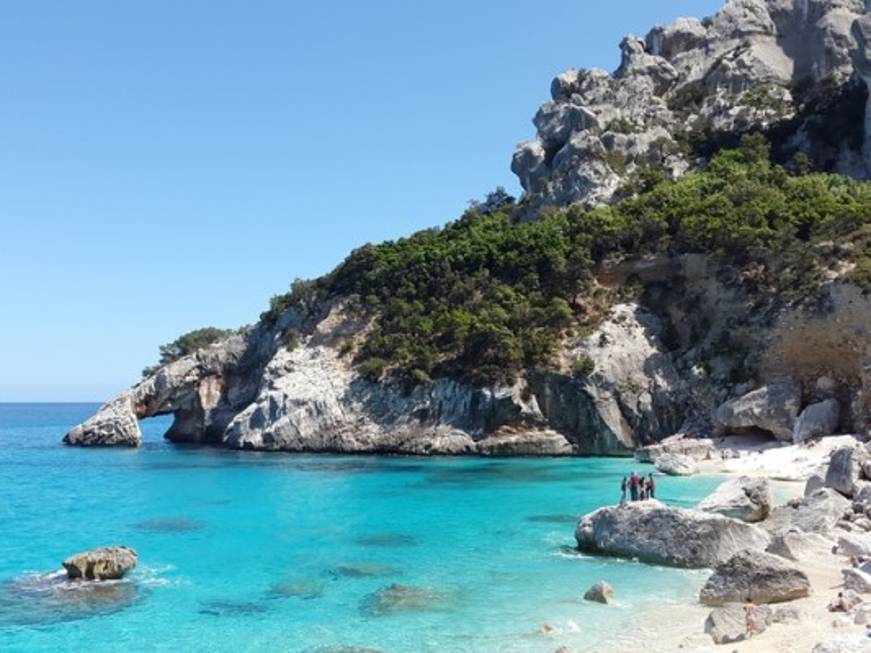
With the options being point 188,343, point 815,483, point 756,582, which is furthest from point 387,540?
point 188,343

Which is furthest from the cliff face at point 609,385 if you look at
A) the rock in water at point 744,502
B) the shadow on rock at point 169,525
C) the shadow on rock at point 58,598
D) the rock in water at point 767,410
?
the shadow on rock at point 58,598

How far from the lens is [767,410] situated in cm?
4294

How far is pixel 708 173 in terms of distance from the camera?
221 feet

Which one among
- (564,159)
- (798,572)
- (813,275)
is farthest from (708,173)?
(798,572)

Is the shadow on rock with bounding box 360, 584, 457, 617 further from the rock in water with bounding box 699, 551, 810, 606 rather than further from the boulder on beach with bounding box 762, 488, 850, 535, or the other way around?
the boulder on beach with bounding box 762, 488, 850, 535

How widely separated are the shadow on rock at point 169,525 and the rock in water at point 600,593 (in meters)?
15.5

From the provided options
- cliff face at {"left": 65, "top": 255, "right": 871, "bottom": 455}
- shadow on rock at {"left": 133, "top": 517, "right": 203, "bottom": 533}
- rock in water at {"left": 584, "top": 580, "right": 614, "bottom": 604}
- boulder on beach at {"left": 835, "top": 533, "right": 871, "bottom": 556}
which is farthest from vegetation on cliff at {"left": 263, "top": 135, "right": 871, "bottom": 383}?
rock in water at {"left": 584, "top": 580, "right": 614, "bottom": 604}

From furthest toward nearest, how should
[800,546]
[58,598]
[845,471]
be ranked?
[845,471]
[800,546]
[58,598]

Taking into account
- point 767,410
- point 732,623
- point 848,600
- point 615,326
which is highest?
point 615,326

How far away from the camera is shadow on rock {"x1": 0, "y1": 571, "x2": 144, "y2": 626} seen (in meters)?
16.4

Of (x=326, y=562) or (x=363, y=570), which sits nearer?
(x=363, y=570)

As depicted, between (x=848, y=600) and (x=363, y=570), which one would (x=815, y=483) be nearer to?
(x=848, y=600)

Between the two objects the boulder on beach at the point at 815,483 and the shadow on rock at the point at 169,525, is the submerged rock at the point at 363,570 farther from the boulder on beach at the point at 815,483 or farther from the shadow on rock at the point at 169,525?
the boulder on beach at the point at 815,483

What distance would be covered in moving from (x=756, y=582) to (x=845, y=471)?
12.7 metres
